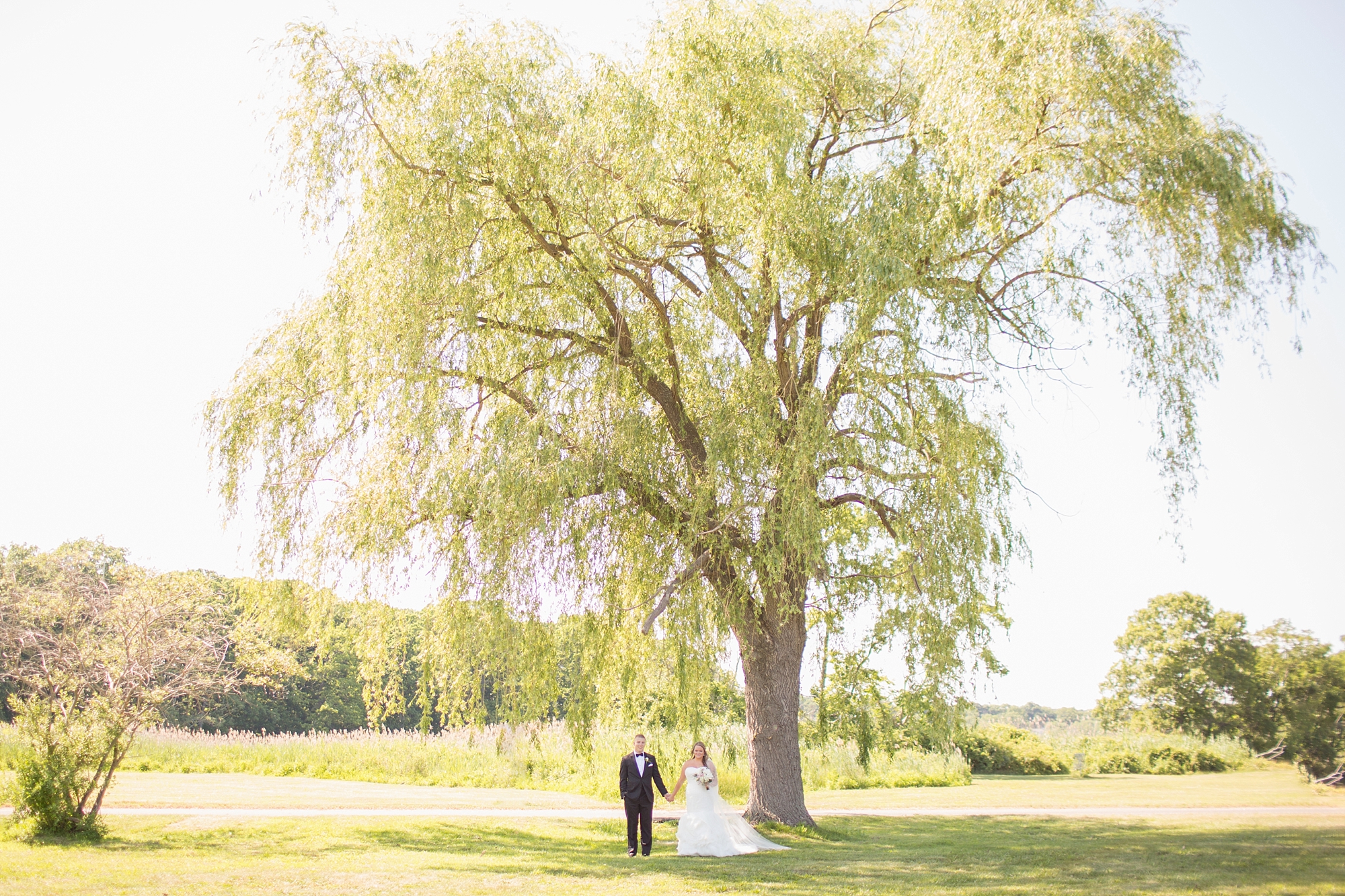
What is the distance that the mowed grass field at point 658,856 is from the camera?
7.71 m

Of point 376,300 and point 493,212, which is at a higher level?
point 493,212

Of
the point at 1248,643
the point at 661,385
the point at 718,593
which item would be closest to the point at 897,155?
the point at 661,385

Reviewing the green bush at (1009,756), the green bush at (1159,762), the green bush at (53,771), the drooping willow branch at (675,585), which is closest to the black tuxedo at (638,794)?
the drooping willow branch at (675,585)

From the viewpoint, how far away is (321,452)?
1098 cm

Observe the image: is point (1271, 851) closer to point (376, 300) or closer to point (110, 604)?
point (376, 300)

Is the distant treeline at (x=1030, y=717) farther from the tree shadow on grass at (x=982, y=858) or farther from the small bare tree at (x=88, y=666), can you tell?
the small bare tree at (x=88, y=666)

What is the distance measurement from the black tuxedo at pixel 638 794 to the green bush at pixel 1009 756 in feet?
60.9

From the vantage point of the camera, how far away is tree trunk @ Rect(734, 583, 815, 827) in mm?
11805

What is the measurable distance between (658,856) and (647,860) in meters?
0.49

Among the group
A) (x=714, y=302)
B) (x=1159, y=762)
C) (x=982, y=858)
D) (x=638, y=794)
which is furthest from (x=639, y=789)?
(x=1159, y=762)

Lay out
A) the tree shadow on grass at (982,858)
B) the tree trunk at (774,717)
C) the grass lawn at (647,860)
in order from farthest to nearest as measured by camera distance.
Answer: the tree trunk at (774,717) < the tree shadow on grass at (982,858) < the grass lawn at (647,860)

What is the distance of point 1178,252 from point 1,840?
46.3ft

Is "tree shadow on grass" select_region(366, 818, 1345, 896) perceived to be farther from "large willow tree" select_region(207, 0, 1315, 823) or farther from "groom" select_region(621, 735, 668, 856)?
"large willow tree" select_region(207, 0, 1315, 823)

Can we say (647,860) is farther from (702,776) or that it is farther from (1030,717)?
(1030,717)
